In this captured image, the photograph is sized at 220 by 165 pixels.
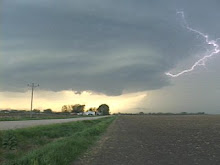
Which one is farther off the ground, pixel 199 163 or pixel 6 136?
pixel 6 136

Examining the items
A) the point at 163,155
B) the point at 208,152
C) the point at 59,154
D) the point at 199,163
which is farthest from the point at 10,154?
the point at 208,152

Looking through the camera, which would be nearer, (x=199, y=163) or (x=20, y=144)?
(x=199, y=163)

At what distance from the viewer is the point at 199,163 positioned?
46.8ft

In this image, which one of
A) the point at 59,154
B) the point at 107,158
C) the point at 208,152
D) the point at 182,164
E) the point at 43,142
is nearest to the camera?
the point at 182,164

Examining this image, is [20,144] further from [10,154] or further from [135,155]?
[135,155]

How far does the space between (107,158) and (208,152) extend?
237 inches

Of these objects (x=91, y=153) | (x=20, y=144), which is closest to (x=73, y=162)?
(x=91, y=153)

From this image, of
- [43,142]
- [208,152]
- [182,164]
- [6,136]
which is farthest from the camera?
[43,142]

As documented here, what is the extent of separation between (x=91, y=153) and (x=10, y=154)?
4465 mm

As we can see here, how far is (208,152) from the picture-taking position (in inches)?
707

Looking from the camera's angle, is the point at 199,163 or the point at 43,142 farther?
the point at 43,142

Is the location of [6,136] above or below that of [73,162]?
above

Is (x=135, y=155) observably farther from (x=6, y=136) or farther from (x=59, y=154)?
(x=6, y=136)

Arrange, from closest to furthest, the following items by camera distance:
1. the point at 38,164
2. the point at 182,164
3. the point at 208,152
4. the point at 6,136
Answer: the point at 38,164 → the point at 182,164 → the point at 208,152 → the point at 6,136
